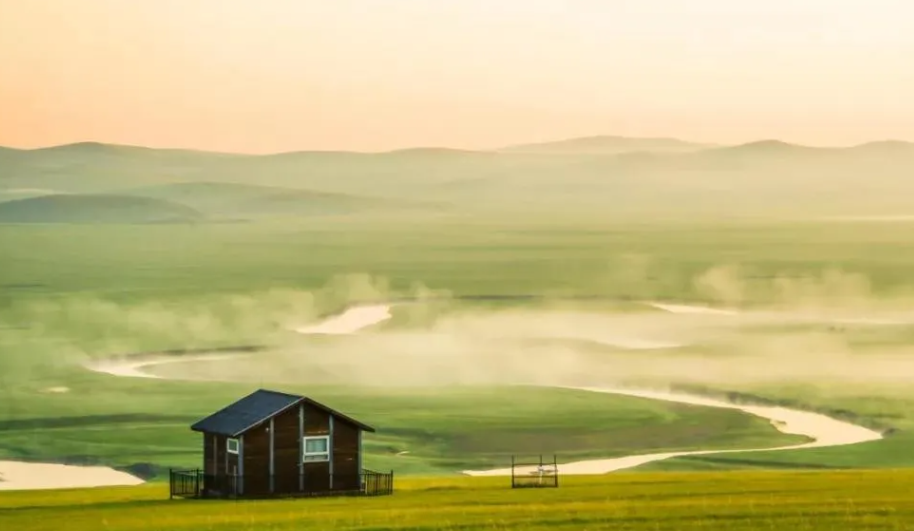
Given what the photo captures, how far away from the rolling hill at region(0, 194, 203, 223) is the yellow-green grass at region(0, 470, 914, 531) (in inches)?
3102

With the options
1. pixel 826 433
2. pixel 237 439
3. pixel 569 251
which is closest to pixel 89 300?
pixel 569 251

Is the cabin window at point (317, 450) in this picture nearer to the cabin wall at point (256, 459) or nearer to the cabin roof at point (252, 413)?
the cabin roof at point (252, 413)

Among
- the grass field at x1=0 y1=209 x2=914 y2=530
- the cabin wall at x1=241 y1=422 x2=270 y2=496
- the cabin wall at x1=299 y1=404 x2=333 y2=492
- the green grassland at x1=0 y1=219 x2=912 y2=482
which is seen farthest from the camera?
the green grassland at x1=0 y1=219 x2=912 y2=482

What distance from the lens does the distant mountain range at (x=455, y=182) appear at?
413ft

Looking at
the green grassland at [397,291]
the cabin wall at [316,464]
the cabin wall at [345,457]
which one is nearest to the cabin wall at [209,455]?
the cabin wall at [316,464]

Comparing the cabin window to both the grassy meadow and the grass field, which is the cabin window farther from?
the grassy meadow

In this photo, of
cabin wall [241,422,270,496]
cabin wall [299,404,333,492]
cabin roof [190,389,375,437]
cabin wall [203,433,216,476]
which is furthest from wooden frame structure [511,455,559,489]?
cabin wall [203,433,216,476]

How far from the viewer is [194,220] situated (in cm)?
13575

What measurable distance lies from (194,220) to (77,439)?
44223 millimetres

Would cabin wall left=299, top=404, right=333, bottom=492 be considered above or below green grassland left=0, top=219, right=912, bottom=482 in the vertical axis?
below

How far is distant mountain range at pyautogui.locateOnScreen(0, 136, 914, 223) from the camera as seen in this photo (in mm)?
125812

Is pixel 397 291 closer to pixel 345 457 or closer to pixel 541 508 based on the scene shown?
pixel 345 457

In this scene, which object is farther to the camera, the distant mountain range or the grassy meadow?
the distant mountain range

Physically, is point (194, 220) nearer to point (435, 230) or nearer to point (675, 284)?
point (435, 230)
